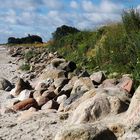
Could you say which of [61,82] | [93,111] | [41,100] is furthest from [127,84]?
[61,82]

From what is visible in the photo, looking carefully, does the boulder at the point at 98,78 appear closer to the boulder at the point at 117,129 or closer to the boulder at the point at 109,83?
the boulder at the point at 109,83

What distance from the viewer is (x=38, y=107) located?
10938mm

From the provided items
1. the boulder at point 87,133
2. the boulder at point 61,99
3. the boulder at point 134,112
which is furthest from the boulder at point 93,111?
the boulder at point 61,99

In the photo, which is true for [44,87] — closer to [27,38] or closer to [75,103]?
[75,103]

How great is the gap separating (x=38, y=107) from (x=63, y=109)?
1.18 m

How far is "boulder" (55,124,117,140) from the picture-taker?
6758 millimetres

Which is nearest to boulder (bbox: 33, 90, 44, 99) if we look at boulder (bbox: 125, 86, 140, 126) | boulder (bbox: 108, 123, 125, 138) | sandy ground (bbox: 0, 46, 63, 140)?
sandy ground (bbox: 0, 46, 63, 140)

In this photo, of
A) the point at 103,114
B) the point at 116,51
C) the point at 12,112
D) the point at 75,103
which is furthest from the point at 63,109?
the point at 116,51

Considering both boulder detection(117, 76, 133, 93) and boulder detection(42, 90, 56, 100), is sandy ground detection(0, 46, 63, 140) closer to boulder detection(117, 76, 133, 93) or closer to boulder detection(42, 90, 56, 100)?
boulder detection(117, 76, 133, 93)

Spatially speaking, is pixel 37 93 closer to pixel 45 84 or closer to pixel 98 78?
pixel 98 78

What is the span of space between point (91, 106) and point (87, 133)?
1.44 metres

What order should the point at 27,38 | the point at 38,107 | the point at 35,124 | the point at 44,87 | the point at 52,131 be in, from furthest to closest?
the point at 27,38 < the point at 44,87 < the point at 38,107 < the point at 35,124 < the point at 52,131

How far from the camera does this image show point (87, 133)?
22.2 ft

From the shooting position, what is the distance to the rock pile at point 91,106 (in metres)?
6.89
